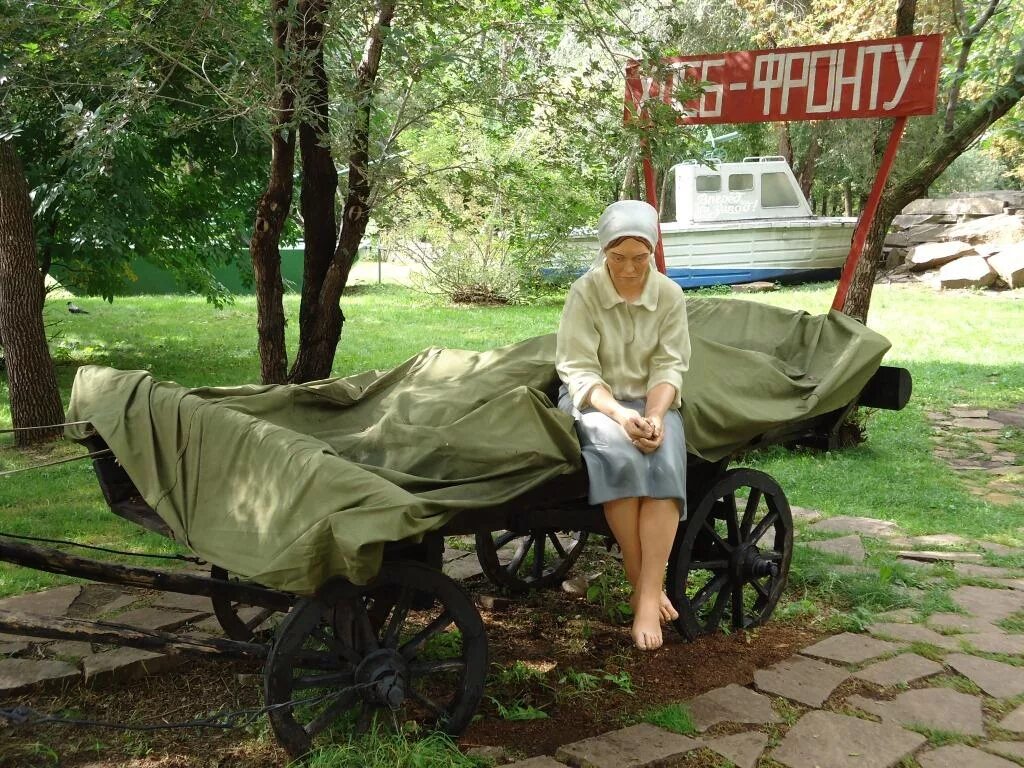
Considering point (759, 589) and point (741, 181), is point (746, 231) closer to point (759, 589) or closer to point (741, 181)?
point (741, 181)

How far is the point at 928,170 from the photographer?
7531 millimetres

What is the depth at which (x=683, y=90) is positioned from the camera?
212 inches

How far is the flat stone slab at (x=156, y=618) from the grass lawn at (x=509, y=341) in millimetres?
736

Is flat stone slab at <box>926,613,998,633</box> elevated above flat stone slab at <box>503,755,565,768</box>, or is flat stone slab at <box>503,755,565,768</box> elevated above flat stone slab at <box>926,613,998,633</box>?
flat stone slab at <box>503,755,565,768</box>

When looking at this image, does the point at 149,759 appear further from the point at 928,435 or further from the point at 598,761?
the point at 928,435

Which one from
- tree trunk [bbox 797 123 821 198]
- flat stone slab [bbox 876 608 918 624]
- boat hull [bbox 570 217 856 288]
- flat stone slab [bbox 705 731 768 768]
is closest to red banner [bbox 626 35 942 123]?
flat stone slab [bbox 876 608 918 624]

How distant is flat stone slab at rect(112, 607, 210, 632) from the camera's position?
4.22m

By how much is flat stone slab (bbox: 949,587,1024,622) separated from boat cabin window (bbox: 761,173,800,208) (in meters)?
15.2

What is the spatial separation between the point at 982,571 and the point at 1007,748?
2.07 m

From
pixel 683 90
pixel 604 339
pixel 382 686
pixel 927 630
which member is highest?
pixel 683 90

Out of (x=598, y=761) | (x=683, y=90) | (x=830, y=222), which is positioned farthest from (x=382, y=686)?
(x=830, y=222)

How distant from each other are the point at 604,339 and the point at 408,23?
317 cm

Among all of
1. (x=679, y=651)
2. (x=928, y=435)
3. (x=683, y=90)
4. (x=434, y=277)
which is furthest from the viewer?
(x=434, y=277)

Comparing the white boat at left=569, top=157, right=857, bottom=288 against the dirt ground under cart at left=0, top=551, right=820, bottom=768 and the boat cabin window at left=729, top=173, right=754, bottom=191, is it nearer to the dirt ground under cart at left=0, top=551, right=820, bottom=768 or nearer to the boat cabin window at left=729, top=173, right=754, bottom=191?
the boat cabin window at left=729, top=173, right=754, bottom=191
